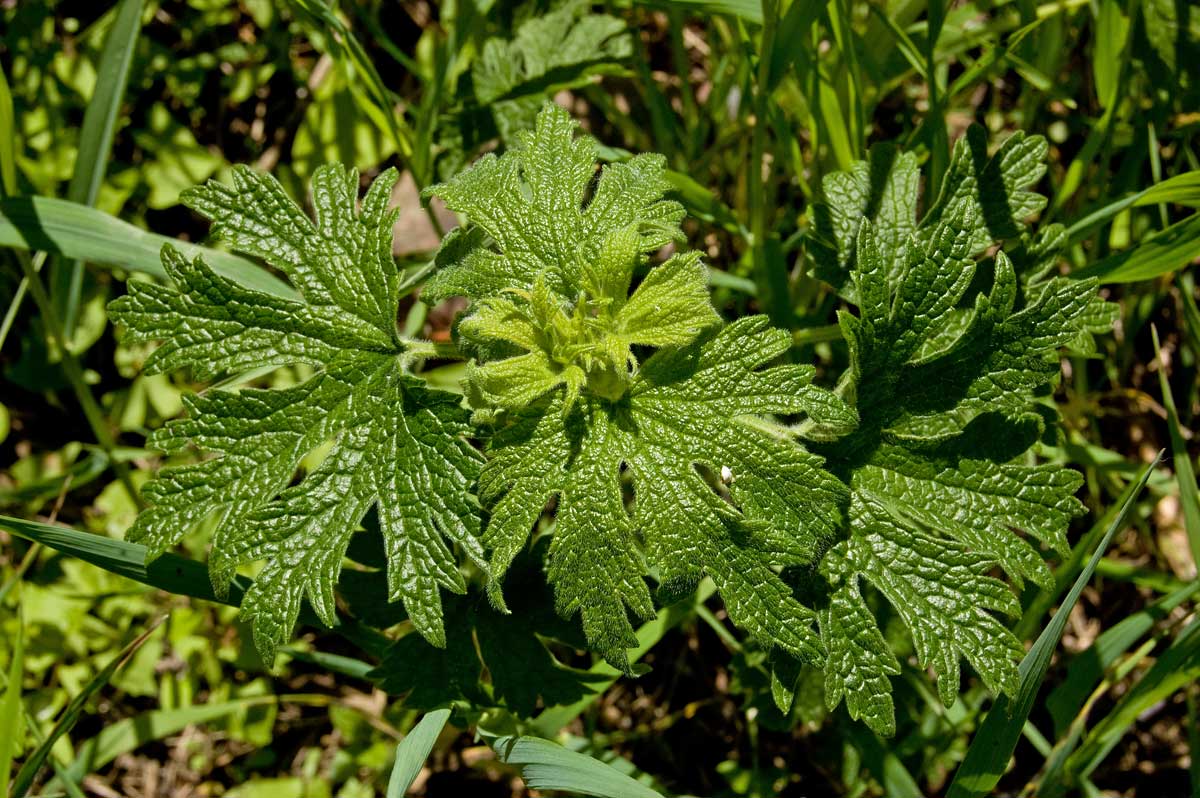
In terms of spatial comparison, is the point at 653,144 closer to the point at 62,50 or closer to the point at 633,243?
the point at 633,243

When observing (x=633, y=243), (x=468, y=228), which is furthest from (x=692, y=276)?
(x=468, y=228)

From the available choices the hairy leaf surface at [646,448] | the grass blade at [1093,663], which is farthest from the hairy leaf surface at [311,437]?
the grass blade at [1093,663]

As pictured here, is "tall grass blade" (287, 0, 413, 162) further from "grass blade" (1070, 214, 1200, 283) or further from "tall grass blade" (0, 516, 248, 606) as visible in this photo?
"grass blade" (1070, 214, 1200, 283)

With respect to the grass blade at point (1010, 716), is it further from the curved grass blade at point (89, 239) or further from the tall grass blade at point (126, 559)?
the curved grass blade at point (89, 239)

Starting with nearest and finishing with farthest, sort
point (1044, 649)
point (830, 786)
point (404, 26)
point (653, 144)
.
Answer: point (1044, 649) < point (830, 786) < point (653, 144) < point (404, 26)

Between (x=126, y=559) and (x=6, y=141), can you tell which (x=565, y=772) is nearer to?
(x=126, y=559)

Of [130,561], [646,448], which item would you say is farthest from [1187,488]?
[130,561]
